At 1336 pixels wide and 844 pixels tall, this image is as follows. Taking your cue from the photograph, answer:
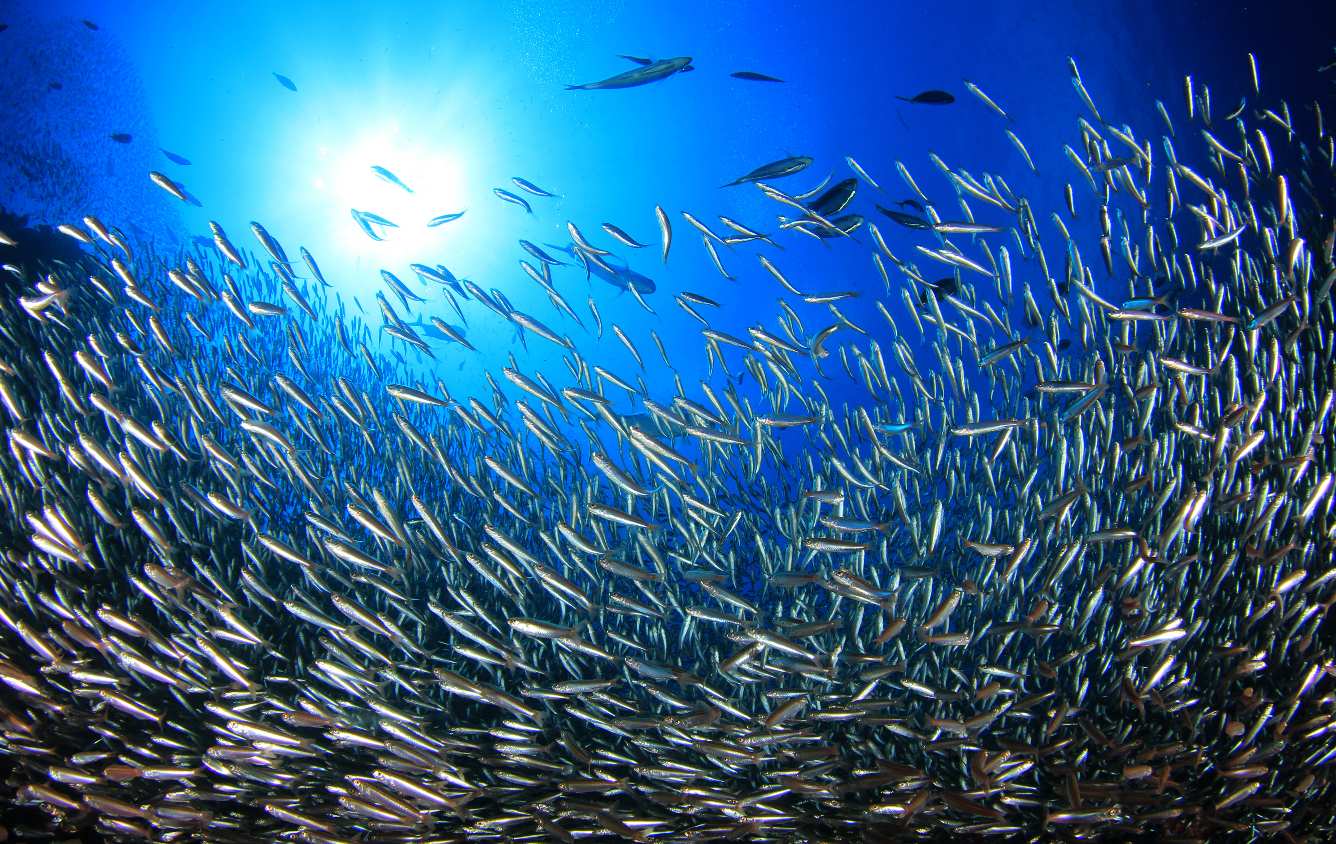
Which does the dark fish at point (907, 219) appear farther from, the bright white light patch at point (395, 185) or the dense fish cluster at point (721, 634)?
the bright white light patch at point (395, 185)

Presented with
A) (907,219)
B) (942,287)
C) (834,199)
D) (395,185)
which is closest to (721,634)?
(942,287)

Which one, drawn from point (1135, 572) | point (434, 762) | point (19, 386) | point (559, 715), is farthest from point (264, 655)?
point (1135, 572)

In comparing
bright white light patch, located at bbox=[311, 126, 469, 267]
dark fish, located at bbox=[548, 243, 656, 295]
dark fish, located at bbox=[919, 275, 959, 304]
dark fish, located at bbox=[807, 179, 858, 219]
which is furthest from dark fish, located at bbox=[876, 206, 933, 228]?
bright white light patch, located at bbox=[311, 126, 469, 267]

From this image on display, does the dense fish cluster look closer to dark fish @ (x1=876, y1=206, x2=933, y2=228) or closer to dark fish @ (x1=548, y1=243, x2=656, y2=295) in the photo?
dark fish @ (x1=876, y1=206, x2=933, y2=228)

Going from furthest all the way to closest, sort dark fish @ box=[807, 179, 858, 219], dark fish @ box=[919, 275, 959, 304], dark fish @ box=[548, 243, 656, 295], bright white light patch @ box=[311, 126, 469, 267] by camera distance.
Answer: bright white light patch @ box=[311, 126, 469, 267] → dark fish @ box=[548, 243, 656, 295] → dark fish @ box=[919, 275, 959, 304] → dark fish @ box=[807, 179, 858, 219]

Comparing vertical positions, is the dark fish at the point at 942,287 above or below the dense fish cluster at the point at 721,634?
above

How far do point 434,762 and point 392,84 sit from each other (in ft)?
51.8

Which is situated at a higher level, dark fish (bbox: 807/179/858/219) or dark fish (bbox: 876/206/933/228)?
dark fish (bbox: 807/179/858/219)

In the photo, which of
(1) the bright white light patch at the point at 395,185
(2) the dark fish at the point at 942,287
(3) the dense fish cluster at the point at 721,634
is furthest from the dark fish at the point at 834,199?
(1) the bright white light patch at the point at 395,185

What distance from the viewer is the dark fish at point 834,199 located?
5.11 metres

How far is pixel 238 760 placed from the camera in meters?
3.69

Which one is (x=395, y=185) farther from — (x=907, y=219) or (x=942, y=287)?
(x=942, y=287)

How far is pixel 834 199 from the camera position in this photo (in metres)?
5.17

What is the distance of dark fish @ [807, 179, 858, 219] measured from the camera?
5113 millimetres
